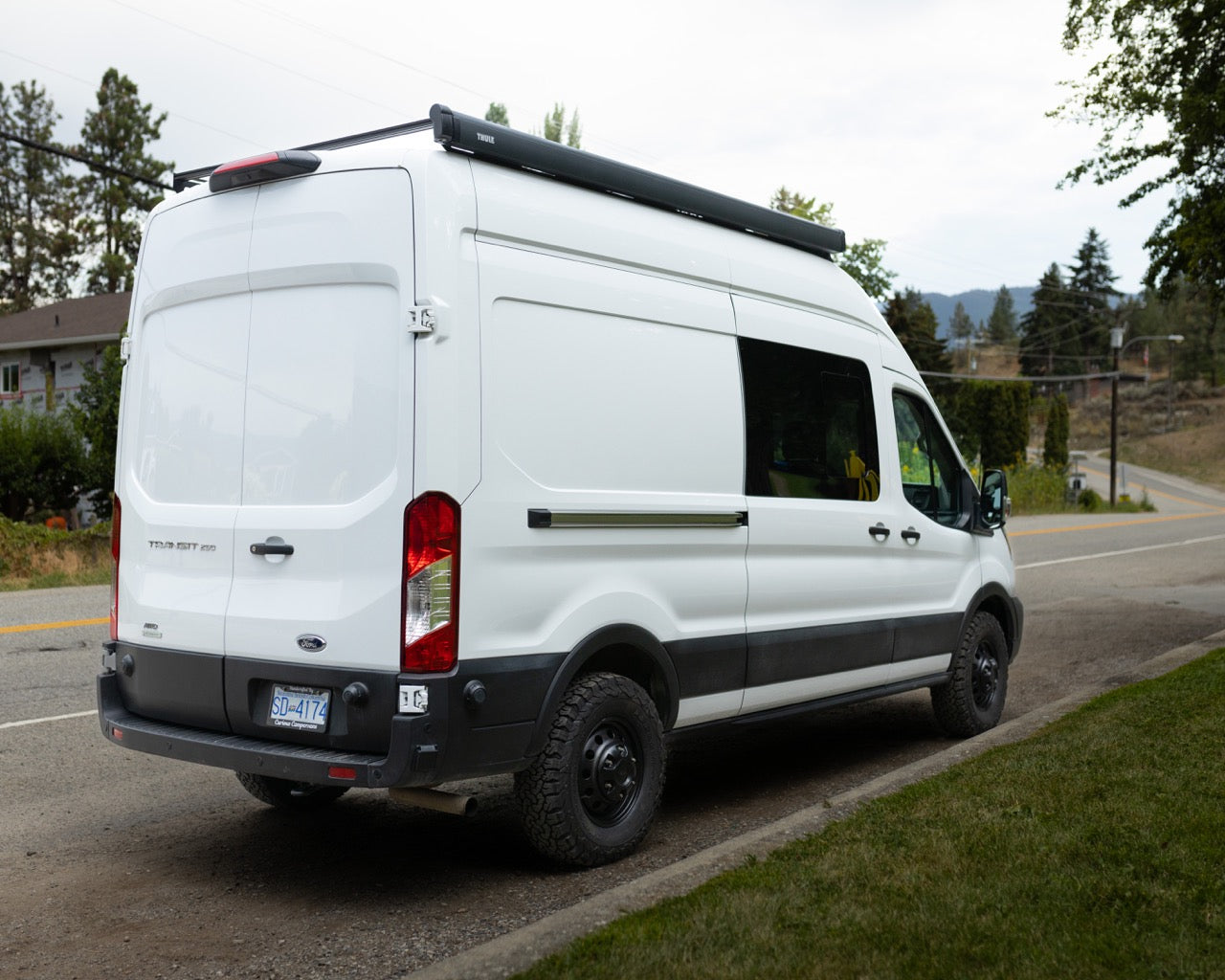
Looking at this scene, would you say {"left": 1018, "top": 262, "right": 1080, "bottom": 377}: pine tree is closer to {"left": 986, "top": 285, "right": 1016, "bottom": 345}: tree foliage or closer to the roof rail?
{"left": 986, "top": 285, "right": 1016, "bottom": 345}: tree foliage

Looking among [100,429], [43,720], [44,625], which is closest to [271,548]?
[43,720]

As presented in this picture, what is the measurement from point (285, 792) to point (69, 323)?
41084 millimetres

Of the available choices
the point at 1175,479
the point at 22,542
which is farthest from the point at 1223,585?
the point at 1175,479

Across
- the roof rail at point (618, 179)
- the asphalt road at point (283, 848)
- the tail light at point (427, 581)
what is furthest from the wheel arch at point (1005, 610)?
the tail light at point (427, 581)

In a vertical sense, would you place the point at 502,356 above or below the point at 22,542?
above

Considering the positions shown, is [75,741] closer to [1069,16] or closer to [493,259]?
[493,259]

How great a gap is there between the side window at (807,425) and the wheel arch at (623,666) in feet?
3.22

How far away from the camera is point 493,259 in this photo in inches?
188

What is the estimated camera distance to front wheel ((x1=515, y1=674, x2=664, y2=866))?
4.82 meters

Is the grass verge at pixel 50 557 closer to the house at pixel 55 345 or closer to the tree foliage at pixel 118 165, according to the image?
the house at pixel 55 345

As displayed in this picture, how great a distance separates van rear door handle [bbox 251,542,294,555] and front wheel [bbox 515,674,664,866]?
1182 mm

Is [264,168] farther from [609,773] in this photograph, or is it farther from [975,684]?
[975,684]

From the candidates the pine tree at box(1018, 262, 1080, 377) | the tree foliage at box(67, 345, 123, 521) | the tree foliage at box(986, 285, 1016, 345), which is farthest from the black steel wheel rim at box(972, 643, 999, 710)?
the tree foliage at box(986, 285, 1016, 345)

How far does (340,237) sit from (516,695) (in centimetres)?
182
